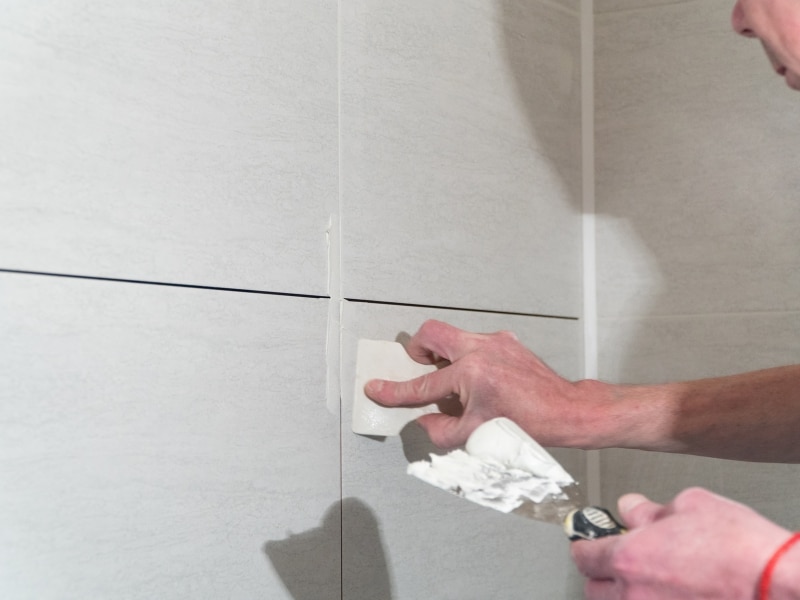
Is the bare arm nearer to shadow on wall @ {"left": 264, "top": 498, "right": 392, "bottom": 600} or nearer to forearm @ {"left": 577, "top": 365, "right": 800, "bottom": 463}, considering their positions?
forearm @ {"left": 577, "top": 365, "right": 800, "bottom": 463}

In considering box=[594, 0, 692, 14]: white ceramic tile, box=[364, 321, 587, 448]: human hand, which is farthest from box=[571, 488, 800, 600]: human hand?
box=[594, 0, 692, 14]: white ceramic tile

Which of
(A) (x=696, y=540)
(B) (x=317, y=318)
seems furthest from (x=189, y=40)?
(A) (x=696, y=540)

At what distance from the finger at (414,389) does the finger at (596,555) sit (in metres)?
0.29

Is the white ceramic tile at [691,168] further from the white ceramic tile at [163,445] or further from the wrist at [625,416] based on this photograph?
the white ceramic tile at [163,445]

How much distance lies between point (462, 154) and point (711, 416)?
413 mm

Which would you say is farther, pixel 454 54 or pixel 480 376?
pixel 454 54

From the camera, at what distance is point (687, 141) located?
126cm

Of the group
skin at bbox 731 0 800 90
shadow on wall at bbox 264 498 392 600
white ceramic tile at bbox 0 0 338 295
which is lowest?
shadow on wall at bbox 264 498 392 600

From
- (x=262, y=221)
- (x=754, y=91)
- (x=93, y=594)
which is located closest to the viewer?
(x=93, y=594)

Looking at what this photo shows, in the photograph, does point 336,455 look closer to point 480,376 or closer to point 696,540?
point 480,376

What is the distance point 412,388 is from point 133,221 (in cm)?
33

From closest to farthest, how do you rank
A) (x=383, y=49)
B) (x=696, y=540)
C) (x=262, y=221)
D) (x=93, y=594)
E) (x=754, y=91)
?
(x=696, y=540)
(x=93, y=594)
(x=262, y=221)
(x=383, y=49)
(x=754, y=91)

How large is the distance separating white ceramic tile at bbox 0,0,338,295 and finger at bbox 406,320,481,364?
0.12 meters

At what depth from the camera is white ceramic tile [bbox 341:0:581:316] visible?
97 centimetres
